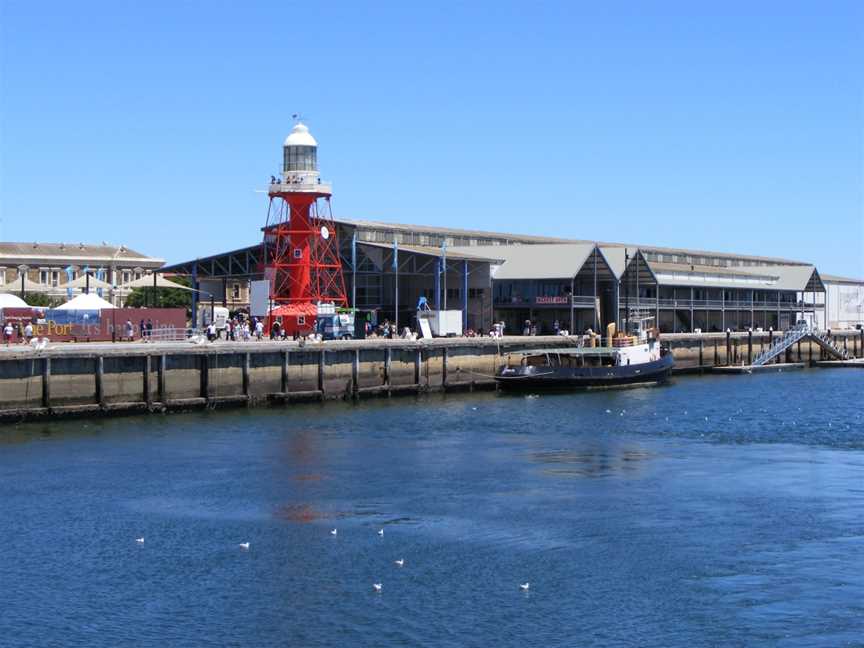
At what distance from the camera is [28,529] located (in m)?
35.0

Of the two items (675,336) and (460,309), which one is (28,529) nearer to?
(460,309)

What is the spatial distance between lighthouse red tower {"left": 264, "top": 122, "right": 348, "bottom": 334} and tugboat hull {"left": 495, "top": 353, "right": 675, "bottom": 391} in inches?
606

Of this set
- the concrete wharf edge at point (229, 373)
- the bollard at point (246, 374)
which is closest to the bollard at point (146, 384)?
the concrete wharf edge at point (229, 373)

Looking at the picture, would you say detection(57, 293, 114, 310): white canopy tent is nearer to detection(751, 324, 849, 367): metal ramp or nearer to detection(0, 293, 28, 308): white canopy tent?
detection(0, 293, 28, 308): white canopy tent

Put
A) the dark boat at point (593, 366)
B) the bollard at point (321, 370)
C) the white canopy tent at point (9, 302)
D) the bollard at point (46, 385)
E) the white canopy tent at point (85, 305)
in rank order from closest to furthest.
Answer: the bollard at point (46, 385)
the bollard at point (321, 370)
the white canopy tent at point (9, 302)
the white canopy tent at point (85, 305)
the dark boat at point (593, 366)

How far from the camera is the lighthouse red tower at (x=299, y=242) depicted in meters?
90.8

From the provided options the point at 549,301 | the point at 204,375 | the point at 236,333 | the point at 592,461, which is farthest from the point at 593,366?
the point at 592,461

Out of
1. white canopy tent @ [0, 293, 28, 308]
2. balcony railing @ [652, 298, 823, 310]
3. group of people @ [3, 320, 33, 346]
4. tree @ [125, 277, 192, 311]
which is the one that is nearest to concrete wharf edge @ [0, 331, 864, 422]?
group of people @ [3, 320, 33, 346]

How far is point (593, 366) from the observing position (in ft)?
279

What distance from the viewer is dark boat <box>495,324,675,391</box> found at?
81188 mm

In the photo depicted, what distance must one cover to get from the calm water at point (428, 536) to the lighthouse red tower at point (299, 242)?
3232cm

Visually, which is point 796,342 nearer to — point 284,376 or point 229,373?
point 284,376

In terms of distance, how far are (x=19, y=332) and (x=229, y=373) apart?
13487 millimetres

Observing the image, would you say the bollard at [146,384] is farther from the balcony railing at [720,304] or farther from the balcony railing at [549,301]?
the balcony railing at [720,304]
